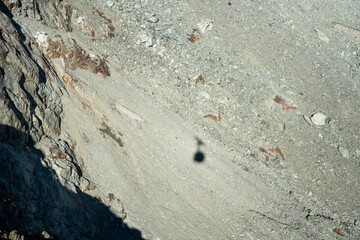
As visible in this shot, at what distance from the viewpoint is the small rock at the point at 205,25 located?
25.7 metres

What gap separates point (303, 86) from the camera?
26.5m

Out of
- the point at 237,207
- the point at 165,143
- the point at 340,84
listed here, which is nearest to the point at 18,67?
the point at 165,143

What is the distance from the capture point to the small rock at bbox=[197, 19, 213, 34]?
25734 mm

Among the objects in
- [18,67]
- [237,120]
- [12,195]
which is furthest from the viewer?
[237,120]

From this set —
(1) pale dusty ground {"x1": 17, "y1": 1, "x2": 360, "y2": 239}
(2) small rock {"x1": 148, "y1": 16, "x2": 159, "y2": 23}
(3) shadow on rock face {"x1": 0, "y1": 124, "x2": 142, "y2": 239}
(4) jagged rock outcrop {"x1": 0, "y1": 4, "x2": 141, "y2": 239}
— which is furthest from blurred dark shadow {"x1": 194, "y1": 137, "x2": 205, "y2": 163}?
(2) small rock {"x1": 148, "y1": 16, "x2": 159, "y2": 23}

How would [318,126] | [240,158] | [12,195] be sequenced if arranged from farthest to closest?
[318,126]
[240,158]
[12,195]

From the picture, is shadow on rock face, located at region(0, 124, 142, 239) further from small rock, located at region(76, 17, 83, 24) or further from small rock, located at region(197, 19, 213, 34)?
small rock, located at region(197, 19, 213, 34)

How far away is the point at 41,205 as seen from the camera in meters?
9.77

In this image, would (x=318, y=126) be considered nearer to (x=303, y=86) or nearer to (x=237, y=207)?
(x=303, y=86)

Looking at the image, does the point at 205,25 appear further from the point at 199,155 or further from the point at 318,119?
the point at 199,155

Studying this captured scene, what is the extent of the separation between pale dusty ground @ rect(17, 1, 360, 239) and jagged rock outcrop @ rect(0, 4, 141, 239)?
1.11m

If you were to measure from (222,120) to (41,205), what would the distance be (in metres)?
14.5

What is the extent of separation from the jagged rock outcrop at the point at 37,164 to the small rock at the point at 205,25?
1462cm

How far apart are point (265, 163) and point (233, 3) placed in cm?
1699
